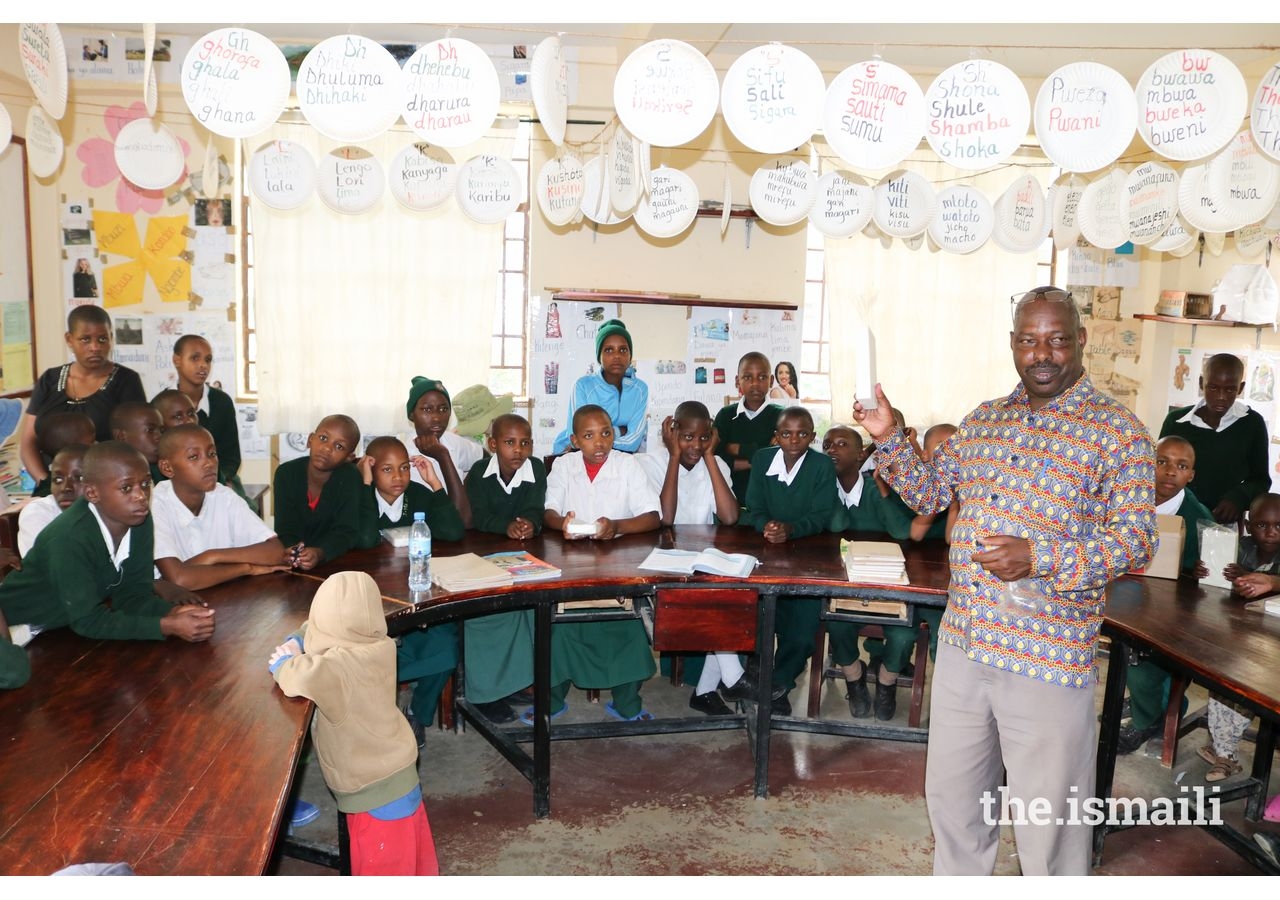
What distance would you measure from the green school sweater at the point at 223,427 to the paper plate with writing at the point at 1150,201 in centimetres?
453

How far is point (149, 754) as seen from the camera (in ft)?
7.09

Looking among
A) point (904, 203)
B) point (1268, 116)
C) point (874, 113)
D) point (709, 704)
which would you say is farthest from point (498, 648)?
point (1268, 116)

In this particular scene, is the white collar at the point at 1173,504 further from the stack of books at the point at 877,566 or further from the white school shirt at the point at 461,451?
the white school shirt at the point at 461,451

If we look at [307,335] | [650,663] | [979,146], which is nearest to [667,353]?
[307,335]

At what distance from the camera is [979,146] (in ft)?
11.7

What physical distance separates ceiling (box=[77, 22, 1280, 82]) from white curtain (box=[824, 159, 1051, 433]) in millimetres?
993

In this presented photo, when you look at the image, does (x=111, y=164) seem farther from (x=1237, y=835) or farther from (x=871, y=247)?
(x=1237, y=835)

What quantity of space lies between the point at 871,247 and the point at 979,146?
347 centimetres

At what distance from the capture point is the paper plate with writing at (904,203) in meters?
5.11

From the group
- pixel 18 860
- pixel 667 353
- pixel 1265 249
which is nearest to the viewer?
pixel 18 860

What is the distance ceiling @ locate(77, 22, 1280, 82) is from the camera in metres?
5.57

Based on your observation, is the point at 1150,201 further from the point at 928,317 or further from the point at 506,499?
the point at 506,499

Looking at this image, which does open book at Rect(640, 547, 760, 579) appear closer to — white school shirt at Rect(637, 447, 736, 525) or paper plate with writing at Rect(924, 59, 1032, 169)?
white school shirt at Rect(637, 447, 736, 525)

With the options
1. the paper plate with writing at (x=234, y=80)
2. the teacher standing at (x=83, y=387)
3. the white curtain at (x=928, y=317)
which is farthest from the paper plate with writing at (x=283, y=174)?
the white curtain at (x=928, y=317)
